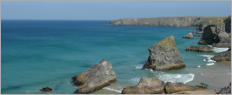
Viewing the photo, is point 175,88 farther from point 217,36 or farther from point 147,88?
point 217,36

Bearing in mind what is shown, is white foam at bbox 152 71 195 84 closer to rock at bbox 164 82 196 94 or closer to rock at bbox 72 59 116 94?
rock at bbox 164 82 196 94

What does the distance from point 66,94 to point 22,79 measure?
27.8ft

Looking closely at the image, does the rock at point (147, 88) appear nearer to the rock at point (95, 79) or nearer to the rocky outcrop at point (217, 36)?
the rock at point (95, 79)

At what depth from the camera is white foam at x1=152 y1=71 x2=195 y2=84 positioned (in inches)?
1168

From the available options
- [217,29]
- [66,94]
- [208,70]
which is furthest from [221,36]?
[66,94]

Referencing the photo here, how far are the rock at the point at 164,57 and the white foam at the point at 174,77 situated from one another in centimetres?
186

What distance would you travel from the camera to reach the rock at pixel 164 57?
3456cm

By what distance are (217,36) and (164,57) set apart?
99.9ft

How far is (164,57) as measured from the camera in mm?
34781

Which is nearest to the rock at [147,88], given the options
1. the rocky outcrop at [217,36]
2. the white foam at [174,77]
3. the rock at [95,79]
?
the rock at [95,79]

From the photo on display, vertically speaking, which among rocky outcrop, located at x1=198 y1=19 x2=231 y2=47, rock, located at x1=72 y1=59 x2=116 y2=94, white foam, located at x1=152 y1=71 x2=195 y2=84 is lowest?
white foam, located at x1=152 y1=71 x2=195 y2=84

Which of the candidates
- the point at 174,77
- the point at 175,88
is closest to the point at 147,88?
the point at 175,88

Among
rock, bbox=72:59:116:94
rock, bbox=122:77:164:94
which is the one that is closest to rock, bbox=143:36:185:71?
rock, bbox=72:59:116:94

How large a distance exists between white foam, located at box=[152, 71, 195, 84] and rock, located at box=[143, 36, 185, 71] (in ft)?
6.10
